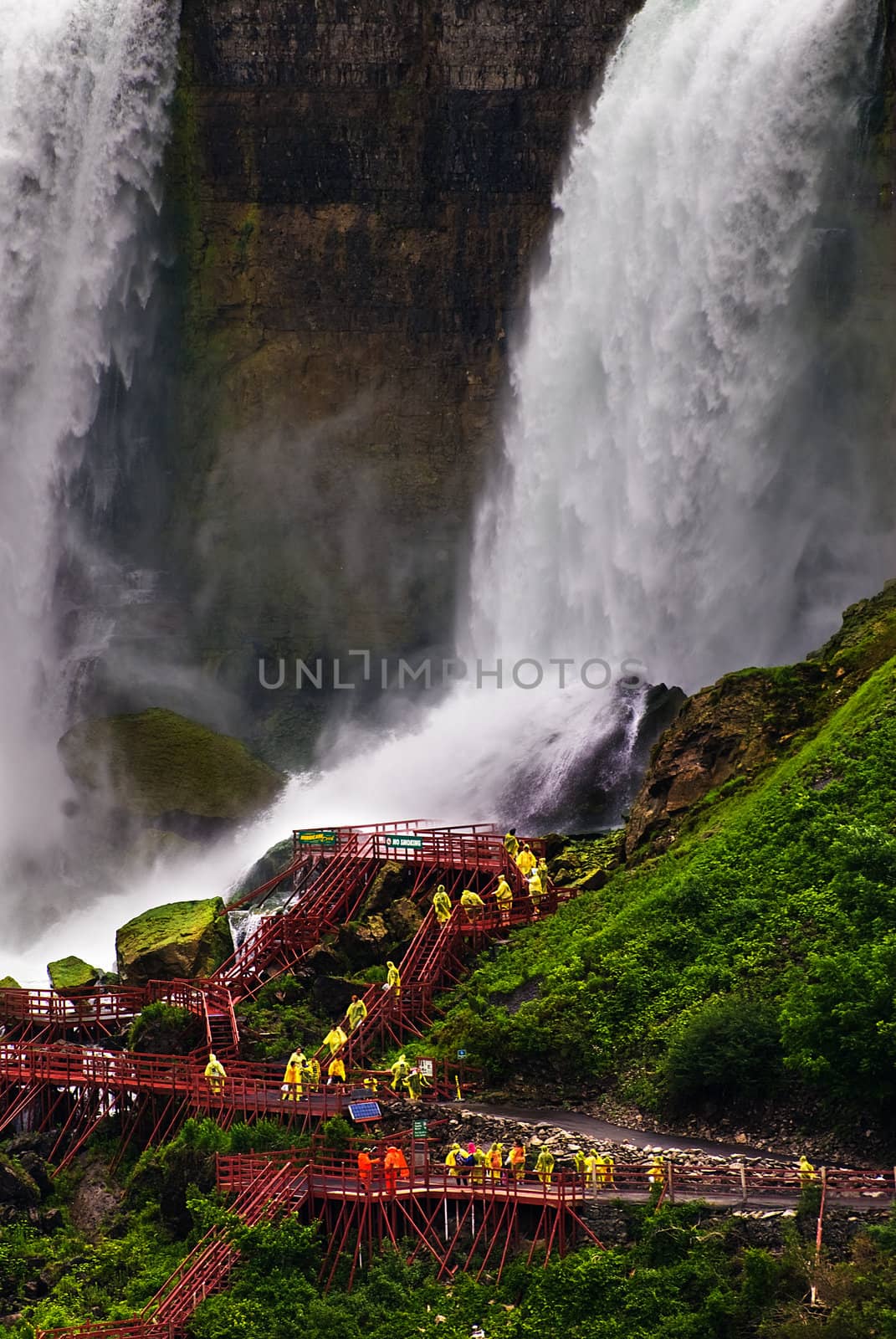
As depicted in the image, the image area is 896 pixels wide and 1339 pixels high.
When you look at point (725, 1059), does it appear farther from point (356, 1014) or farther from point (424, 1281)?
point (356, 1014)

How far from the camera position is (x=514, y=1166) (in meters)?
31.5

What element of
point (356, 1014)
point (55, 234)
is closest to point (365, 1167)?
point (356, 1014)

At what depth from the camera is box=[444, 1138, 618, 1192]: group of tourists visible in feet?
101

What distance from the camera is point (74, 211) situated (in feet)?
228

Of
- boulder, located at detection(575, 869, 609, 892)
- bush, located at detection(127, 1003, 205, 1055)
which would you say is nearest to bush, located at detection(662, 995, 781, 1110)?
bush, located at detection(127, 1003, 205, 1055)

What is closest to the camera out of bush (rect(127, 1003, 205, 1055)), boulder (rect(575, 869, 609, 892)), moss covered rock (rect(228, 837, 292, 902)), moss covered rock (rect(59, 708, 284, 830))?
bush (rect(127, 1003, 205, 1055))

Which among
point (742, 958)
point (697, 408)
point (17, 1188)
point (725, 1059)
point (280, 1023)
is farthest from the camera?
point (697, 408)

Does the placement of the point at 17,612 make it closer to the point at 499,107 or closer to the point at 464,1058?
the point at 499,107

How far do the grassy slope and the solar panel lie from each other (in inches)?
86.8

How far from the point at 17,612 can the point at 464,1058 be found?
35761mm

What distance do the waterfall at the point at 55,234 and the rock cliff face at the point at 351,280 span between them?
126 cm

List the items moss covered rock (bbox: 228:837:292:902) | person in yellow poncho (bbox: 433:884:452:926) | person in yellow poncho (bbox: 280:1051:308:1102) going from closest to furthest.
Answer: person in yellow poncho (bbox: 280:1051:308:1102) < person in yellow poncho (bbox: 433:884:452:926) < moss covered rock (bbox: 228:837:292:902)

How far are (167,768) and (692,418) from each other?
53.5ft

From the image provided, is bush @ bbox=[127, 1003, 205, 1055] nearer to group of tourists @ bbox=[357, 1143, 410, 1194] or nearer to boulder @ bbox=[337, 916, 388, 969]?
boulder @ bbox=[337, 916, 388, 969]
